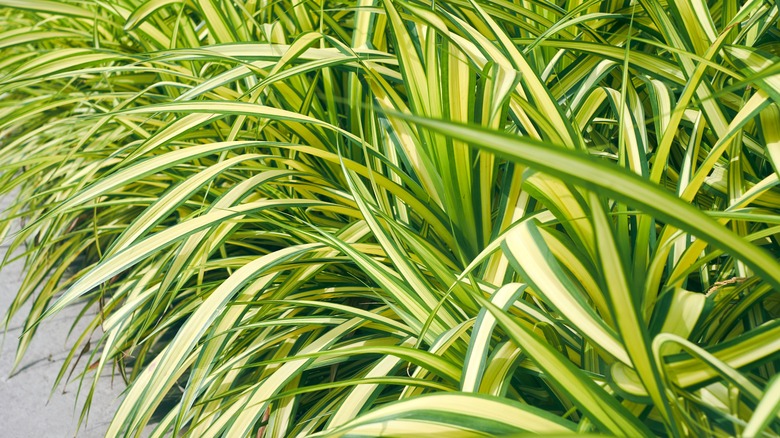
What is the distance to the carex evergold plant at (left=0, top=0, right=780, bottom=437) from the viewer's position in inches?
22.9

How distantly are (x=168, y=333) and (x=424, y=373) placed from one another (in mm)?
884

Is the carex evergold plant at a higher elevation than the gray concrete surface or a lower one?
higher

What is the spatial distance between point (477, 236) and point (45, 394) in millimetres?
953

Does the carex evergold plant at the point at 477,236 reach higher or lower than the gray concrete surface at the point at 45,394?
higher

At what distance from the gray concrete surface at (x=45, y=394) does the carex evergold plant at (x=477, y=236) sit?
0.09m

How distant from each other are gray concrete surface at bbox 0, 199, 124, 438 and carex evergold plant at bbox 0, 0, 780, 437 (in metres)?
0.09

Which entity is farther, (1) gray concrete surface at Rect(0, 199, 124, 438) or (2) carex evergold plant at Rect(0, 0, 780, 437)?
(1) gray concrete surface at Rect(0, 199, 124, 438)

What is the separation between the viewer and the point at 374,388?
85 cm

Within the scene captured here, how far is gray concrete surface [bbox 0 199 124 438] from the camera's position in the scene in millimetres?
1295

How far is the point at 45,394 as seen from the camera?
1.40 metres

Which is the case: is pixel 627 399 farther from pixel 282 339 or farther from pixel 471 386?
pixel 282 339

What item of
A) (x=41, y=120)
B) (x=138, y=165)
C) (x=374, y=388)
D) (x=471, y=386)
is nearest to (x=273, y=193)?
(x=138, y=165)

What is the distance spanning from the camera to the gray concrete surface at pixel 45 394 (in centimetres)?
129

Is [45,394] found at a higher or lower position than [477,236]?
lower
